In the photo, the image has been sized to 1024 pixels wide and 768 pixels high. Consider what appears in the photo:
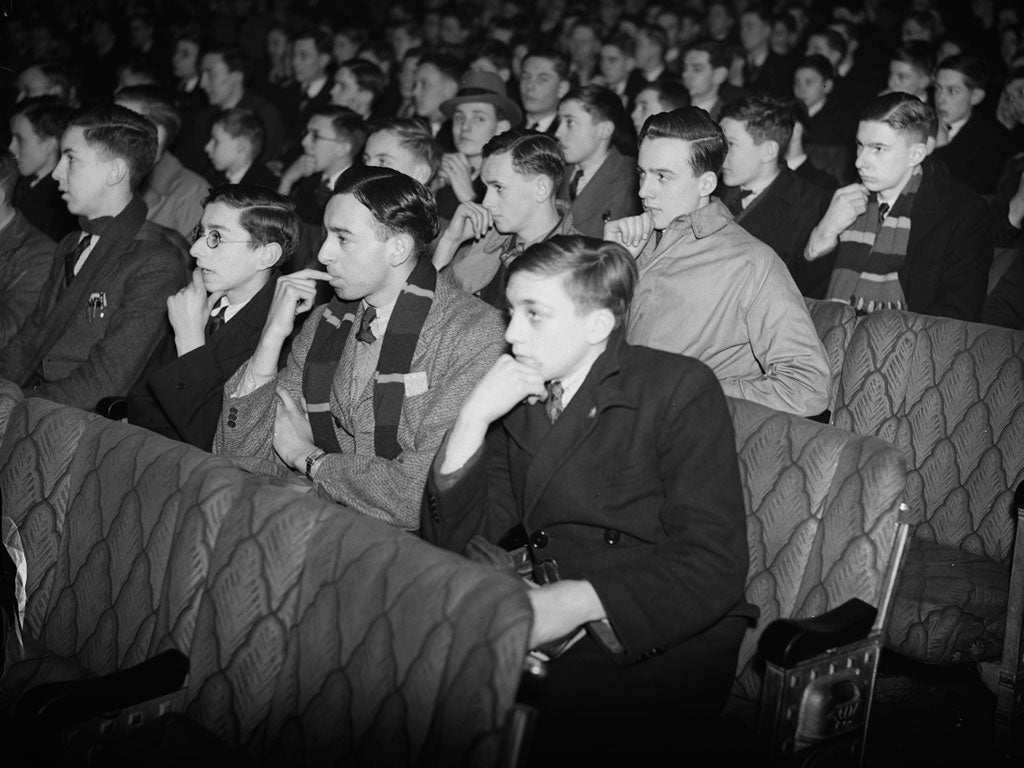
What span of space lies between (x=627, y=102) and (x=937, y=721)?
587 centimetres

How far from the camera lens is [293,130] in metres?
8.30

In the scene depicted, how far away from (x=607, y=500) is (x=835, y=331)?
1292mm

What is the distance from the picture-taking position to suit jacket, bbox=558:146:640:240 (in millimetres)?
4816

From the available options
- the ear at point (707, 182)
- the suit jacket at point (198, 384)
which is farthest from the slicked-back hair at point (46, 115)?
the ear at point (707, 182)

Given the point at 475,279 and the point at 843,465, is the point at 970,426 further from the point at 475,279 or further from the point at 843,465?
the point at 475,279

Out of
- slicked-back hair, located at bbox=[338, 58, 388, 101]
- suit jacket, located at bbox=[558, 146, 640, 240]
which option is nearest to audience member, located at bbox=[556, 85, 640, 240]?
suit jacket, located at bbox=[558, 146, 640, 240]

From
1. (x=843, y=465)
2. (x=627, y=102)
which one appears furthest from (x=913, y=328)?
(x=627, y=102)

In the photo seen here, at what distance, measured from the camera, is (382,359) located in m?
2.73

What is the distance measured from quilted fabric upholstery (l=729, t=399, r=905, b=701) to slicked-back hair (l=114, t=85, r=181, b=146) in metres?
4.51

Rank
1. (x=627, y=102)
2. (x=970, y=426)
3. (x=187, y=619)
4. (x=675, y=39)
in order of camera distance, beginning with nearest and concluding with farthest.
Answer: (x=187, y=619)
(x=970, y=426)
(x=627, y=102)
(x=675, y=39)

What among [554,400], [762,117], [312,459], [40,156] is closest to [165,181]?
[40,156]

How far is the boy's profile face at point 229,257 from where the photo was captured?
320 centimetres

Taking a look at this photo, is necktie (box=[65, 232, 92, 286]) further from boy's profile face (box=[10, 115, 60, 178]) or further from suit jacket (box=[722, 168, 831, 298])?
suit jacket (box=[722, 168, 831, 298])

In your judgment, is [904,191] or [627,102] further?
[627,102]
